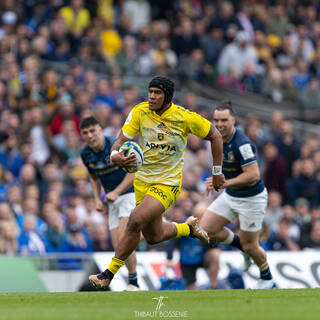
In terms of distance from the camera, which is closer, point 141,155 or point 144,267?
point 141,155

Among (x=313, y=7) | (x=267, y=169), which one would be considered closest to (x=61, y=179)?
(x=267, y=169)

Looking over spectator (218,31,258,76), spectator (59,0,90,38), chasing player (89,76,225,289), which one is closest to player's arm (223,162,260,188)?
chasing player (89,76,225,289)

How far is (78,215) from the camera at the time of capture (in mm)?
17188

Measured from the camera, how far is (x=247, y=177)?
40.8ft

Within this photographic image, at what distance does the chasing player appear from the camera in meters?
10.7

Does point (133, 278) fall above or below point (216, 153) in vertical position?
below

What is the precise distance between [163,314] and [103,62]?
13.2 meters

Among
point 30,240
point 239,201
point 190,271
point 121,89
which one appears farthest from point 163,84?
point 121,89

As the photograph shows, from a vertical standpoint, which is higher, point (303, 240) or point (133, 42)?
point (133, 42)

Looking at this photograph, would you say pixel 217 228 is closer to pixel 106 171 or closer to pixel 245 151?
pixel 245 151

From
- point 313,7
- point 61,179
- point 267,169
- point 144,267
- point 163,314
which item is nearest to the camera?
point 163,314

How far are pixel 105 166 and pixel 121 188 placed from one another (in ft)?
2.09

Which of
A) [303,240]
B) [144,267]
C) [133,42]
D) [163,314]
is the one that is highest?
[163,314]

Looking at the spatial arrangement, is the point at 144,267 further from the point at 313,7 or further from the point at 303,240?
the point at 313,7
